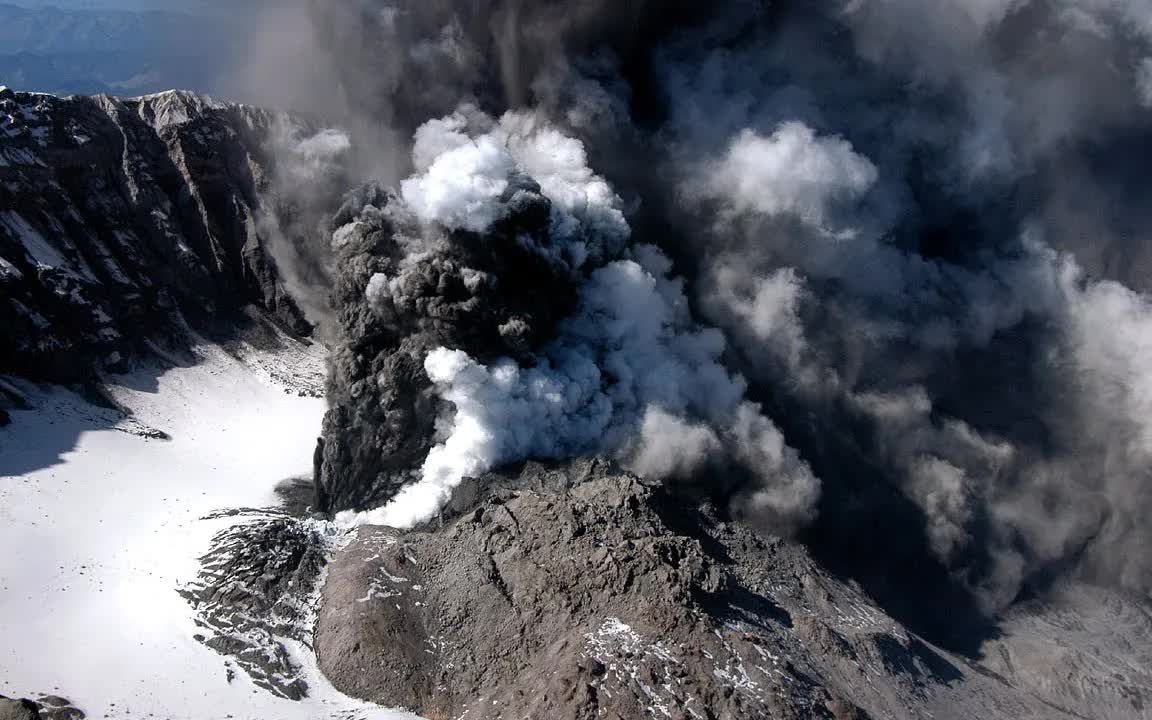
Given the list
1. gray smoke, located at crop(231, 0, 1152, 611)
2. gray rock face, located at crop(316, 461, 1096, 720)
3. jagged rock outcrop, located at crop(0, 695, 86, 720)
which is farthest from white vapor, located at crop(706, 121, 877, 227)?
jagged rock outcrop, located at crop(0, 695, 86, 720)

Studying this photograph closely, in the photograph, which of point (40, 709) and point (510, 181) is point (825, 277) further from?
point (40, 709)

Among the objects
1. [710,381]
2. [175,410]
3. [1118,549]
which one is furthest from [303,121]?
[1118,549]

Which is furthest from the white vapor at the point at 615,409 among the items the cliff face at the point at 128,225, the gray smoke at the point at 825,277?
the cliff face at the point at 128,225

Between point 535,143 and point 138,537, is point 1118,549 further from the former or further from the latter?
point 138,537

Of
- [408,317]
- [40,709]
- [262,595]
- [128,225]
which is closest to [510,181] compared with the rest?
[408,317]

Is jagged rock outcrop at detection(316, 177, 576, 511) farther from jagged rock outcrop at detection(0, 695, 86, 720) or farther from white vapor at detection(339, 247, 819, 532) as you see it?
jagged rock outcrop at detection(0, 695, 86, 720)

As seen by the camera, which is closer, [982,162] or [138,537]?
[138,537]
